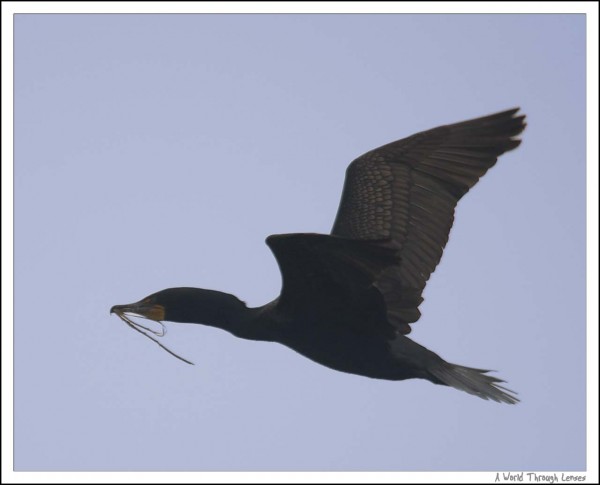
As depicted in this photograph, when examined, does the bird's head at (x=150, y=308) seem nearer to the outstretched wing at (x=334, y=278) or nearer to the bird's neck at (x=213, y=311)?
the bird's neck at (x=213, y=311)

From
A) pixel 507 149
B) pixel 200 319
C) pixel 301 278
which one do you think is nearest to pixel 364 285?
pixel 301 278

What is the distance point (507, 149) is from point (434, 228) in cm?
85

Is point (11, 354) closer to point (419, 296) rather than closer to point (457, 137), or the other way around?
point (419, 296)

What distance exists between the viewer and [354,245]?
623 cm

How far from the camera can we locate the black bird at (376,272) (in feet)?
21.9

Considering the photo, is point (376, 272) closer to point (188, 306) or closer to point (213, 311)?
point (213, 311)

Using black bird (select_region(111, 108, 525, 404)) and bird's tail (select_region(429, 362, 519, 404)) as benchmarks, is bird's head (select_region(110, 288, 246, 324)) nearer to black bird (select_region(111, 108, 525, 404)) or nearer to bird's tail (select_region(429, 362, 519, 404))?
black bird (select_region(111, 108, 525, 404))

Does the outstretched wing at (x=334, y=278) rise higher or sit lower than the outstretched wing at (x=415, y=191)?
lower

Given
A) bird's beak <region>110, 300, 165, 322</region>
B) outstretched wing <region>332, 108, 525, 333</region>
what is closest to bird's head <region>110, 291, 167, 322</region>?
bird's beak <region>110, 300, 165, 322</region>

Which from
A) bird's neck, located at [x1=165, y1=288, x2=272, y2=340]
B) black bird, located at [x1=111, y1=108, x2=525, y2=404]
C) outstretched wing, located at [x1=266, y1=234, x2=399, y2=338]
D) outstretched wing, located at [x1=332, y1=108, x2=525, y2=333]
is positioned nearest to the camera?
outstretched wing, located at [x1=266, y1=234, x2=399, y2=338]

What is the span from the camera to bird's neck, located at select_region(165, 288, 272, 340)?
→ 7520 mm

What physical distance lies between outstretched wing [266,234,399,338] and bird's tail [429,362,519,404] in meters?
0.53

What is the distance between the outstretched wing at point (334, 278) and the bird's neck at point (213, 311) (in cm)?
38

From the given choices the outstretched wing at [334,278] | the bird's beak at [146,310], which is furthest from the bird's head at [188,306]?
the outstretched wing at [334,278]
